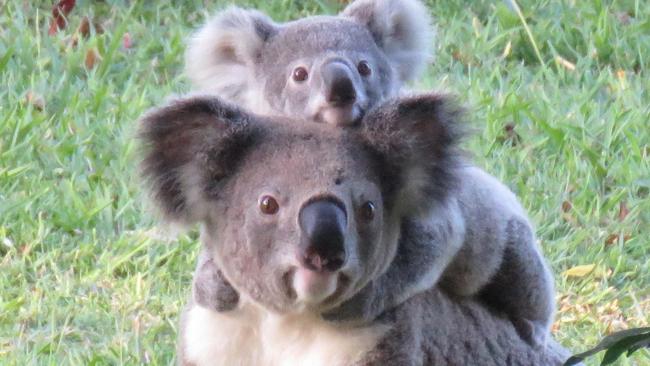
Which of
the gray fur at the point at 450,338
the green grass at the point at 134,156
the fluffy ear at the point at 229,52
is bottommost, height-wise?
the green grass at the point at 134,156

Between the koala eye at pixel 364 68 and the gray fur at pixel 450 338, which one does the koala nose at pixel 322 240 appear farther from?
the koala eye at pixel 364 68

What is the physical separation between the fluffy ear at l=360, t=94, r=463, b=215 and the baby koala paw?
0.37 m

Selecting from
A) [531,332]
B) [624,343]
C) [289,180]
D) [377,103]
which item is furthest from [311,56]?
[624,343]

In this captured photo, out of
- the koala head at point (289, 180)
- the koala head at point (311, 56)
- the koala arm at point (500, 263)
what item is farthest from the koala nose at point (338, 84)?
the koala head at point (289, 180)

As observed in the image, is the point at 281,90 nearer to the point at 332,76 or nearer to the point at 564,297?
the point at 332,76

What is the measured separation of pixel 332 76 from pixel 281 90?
31 cm

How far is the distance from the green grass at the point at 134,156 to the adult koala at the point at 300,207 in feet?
0.60

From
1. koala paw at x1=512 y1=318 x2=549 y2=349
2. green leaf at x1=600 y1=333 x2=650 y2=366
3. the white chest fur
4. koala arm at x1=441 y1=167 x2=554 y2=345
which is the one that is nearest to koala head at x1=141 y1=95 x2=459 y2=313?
the white chest fur

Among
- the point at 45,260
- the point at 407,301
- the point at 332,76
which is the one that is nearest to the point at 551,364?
the point at 407,301

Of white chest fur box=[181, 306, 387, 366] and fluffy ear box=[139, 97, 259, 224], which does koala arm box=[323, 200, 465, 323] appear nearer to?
white chest fur box=[181, 306, 387, 366]

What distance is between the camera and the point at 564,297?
4.40m

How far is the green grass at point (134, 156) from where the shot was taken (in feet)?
13.6

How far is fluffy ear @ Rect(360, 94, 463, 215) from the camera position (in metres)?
2.71

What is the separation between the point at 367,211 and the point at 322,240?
21 cm
